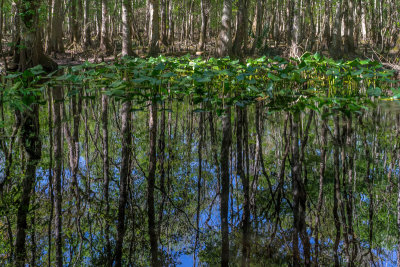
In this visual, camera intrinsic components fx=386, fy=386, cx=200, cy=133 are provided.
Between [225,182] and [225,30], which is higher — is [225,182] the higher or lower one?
the lower one

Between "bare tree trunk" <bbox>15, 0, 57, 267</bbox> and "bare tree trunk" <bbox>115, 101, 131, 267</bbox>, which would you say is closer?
"bare tree trunk" <bbox>115, 101, 131, 267</bbox>

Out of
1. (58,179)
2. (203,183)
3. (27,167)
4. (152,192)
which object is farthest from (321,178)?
(27,167)

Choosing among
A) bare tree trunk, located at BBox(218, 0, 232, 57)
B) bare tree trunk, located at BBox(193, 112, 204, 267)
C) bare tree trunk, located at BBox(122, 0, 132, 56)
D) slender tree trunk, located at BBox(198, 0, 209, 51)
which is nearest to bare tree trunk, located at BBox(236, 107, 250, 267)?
bare tree trunk, located at BBox(193, 112, 204, 267)

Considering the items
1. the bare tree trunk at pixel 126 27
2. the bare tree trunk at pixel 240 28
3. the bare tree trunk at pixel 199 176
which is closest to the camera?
the bare tree trunk at pixel 199 176

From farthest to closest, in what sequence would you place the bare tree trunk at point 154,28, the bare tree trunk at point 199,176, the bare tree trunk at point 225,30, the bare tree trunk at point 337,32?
the bare tree trunk at point 337,32 < the bare tree trunk at point 154,28 < the bare tree trunk at point 225,30 < the bare tree trunk at point 199,176

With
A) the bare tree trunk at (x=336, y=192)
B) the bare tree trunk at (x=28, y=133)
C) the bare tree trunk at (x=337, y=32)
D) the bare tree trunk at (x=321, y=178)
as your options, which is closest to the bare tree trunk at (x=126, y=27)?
the bare tree trunk at (x=28, y=133)

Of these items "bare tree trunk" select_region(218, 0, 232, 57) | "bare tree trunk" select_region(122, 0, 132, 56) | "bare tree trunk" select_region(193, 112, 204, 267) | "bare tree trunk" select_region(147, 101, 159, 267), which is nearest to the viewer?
"bare tree trunk" select_region(147, 101, 159, 267)

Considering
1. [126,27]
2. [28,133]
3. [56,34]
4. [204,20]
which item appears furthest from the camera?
[204,20]

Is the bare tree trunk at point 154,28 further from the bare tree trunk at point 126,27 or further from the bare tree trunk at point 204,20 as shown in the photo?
the bare tree trunk at point 126,27

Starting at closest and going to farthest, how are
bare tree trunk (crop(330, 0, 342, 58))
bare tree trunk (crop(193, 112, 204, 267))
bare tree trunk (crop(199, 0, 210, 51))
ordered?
bare tree trunk (crop(193, 112, 204, 267)) < bare tree trunk (crop(330, 0, 342, 58)) < bare tree trunk (crop(199, 0, 210, 51))

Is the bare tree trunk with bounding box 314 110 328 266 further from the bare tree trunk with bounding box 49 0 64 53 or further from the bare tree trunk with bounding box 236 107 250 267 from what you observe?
the bare tree trunk with bounding box 49 0 64 53

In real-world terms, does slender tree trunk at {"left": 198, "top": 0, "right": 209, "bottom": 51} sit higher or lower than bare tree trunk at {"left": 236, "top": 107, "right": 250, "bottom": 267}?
higher

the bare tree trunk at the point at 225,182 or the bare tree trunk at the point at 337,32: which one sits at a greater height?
the bare tree trunk at the point at 337,32

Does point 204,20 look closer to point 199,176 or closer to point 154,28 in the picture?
point 154,28
